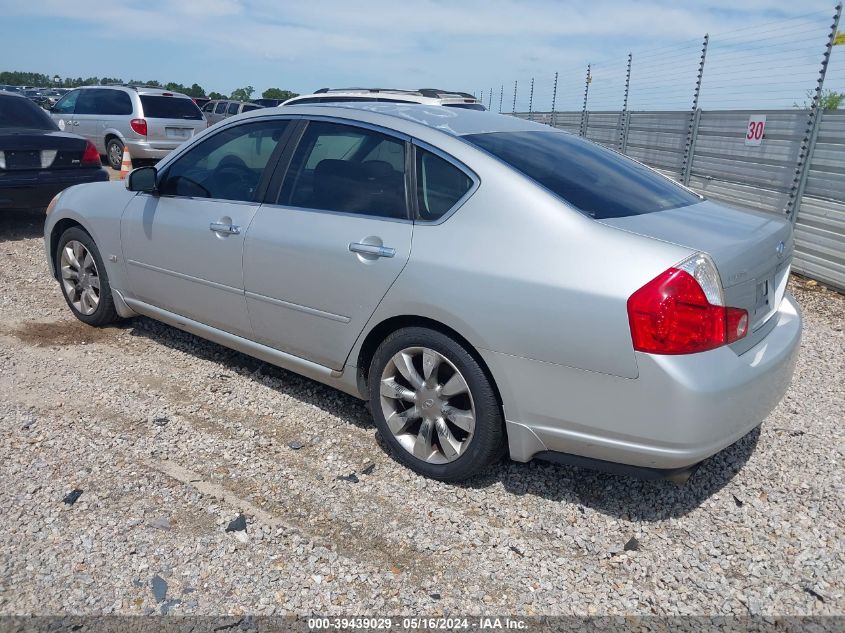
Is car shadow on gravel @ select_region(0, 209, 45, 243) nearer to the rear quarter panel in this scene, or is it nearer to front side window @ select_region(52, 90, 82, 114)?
front side window @ select_region(52, 90, 82, 114)

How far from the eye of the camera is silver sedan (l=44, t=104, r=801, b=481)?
2.60 meters

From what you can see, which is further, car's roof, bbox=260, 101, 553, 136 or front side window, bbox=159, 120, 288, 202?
front side window, bbox=159, 120, 288, 202

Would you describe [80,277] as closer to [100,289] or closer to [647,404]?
[100,289]

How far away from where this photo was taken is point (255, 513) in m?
3.01

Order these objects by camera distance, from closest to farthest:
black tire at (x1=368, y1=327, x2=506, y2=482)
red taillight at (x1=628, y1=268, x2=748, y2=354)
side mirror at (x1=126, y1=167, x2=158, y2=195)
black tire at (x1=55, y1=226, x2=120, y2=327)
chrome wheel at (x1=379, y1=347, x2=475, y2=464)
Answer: red taillight at (x1=628, y1=268, x2=748, y2=354), black tire at (x1=368, y1=327, x2=506, y2=482), chrome wheel at (x1=379, y1=347, x2=475, y2=464), side mirror at (x1=126, y1=167, x2=158, y2=195), black tire at (x1=55, y1=226, x2=120, y2=327)

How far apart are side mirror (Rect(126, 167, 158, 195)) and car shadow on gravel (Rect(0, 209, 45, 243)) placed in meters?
4.84

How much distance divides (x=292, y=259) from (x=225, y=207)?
2.31 ft

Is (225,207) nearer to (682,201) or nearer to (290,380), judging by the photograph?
(290,380)

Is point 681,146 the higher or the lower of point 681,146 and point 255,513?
the higher

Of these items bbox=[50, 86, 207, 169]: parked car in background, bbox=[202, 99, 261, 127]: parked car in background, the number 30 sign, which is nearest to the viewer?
the number 30 sign

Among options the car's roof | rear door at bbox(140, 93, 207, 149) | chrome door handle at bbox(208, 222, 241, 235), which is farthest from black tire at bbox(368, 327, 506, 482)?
rear door at bbox(140, 93, 207, 149)

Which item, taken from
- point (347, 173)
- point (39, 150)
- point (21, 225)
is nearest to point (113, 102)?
point (21, 225)

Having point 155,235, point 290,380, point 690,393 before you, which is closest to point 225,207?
point 155,235

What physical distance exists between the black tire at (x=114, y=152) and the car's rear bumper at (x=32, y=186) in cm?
609
